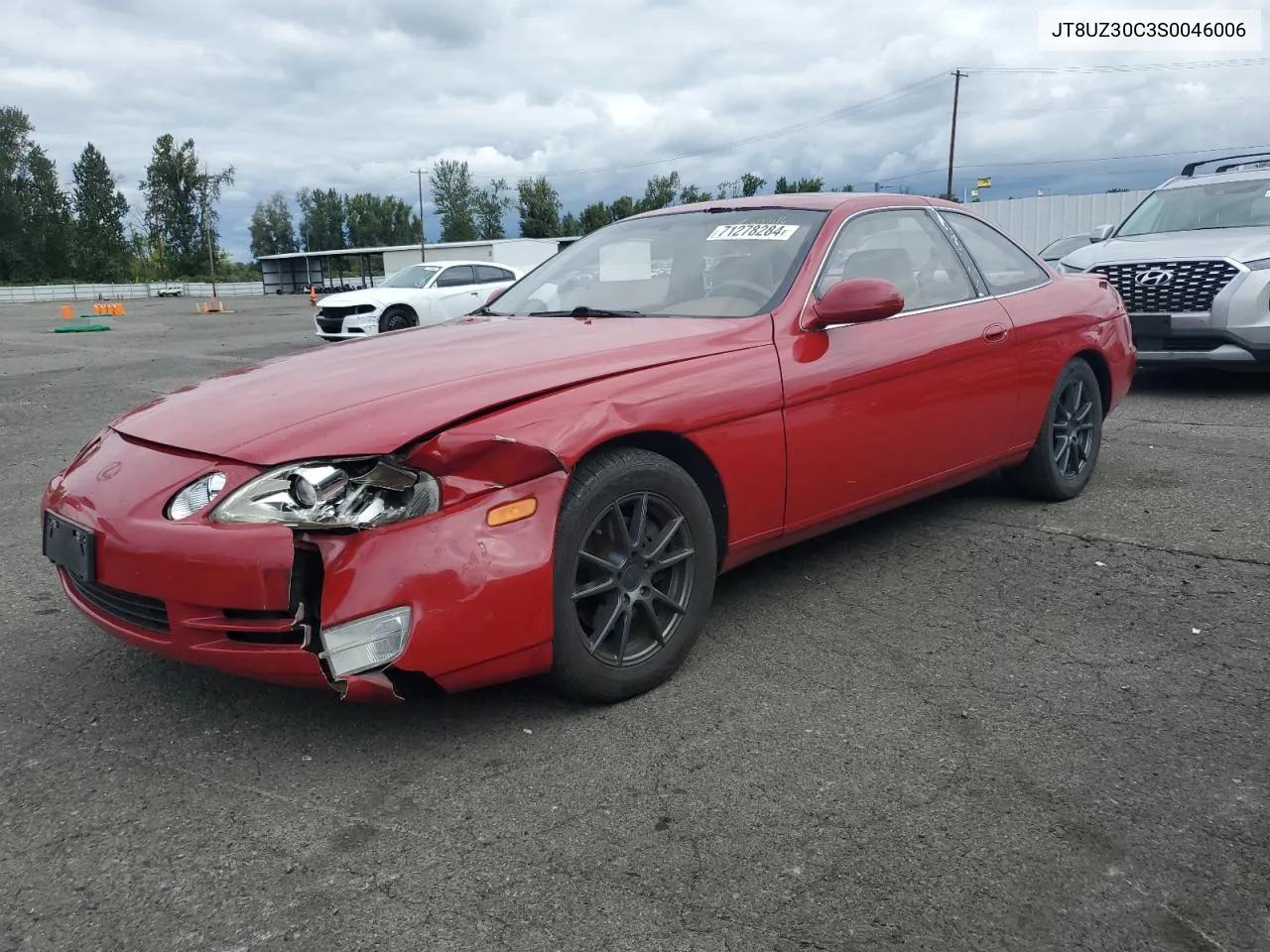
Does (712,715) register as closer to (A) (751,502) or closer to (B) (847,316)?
(A) (751,502)

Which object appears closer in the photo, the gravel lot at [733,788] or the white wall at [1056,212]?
the gravel lot at [733,788]

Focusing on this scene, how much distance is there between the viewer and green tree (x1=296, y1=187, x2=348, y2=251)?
4815 inches

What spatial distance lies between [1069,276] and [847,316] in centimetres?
232

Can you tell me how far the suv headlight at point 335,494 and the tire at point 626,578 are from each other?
1.33 ft

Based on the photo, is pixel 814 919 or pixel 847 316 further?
pixel 847 316

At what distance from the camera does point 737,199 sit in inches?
170

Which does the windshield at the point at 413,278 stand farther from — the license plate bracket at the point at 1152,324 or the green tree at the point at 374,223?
the green tree at the point at 374,223

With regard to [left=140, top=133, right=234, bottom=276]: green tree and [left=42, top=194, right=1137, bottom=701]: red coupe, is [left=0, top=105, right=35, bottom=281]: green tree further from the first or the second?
[left=42, top=194, right=1137, bottom=701]: red coupe

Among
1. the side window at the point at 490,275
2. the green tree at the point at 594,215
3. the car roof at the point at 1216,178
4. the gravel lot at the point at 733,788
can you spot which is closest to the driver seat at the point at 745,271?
the gravel lot at the point at 733,788

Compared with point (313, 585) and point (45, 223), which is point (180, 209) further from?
point (313, 585)

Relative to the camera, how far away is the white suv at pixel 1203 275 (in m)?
7.50

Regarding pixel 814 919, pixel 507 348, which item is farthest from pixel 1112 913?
pixel 507 348

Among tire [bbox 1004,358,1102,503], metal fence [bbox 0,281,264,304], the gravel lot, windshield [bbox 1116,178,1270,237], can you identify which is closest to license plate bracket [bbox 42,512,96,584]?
the gravel lot

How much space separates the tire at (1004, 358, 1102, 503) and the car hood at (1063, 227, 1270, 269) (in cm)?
359
